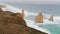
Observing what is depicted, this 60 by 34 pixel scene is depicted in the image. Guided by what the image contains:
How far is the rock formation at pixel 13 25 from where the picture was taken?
11.6 ft

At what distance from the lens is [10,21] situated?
370cm

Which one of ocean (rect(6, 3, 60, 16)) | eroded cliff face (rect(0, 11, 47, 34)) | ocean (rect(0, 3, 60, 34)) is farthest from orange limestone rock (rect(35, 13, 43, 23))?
eroded cliff face (rect(0, 11, 47, 34))

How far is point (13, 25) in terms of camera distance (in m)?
3.63

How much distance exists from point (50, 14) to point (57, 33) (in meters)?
0.58

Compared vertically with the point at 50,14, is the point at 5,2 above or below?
above

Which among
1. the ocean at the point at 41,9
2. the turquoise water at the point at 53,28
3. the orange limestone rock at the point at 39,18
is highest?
the ocean at the point at 41,9

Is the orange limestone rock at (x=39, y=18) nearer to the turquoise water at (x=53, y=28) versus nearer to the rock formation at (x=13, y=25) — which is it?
the turquoise water at (x=53, y=28)

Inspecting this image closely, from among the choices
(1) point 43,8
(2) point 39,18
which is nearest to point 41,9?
(1) point 43,8

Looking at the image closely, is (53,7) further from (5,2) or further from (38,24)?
(5,2)

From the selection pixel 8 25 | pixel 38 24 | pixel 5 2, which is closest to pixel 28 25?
pixel 38 24

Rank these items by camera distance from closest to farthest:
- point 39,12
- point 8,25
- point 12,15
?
point 8,25 → point 12,15 → point 39,12

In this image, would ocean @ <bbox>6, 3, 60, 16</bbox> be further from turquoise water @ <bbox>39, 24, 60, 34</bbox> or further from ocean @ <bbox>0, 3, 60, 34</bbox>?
turquoise water @ <bbox>39, 24, 60, 34</bbox>

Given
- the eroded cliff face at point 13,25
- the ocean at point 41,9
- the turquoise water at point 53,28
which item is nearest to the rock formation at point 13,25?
the eroded cliff face at point 13,25

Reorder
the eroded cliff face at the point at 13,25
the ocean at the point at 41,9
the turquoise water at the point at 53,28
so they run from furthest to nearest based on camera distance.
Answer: the ocean at the point at 41,9
the turquoise water at the point at 53,28
the eroded cliff face at the point at 13,25
